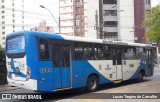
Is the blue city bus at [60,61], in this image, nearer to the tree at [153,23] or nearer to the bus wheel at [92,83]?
the bus wheel at [92,83]

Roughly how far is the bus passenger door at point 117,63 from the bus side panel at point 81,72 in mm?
1960

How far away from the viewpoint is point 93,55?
15.3 meters

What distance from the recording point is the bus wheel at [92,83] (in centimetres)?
1503

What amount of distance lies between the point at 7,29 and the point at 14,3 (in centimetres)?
1254

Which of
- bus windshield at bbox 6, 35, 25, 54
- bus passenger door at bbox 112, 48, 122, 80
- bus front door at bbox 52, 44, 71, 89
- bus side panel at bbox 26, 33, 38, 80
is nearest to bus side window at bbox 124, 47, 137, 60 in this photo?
bus passenger door at bbox 112, 48, 122, 80

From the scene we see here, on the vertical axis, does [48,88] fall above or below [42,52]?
below

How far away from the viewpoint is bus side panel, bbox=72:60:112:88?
13.9 meters

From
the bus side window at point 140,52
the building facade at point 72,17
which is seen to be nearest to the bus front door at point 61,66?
the bus side window at point 140,52

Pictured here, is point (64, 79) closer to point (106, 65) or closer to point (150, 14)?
point (106, 65)

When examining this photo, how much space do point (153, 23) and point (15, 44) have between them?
27.8 ft

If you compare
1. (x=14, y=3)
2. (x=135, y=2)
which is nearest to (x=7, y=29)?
(x=14, y=3)

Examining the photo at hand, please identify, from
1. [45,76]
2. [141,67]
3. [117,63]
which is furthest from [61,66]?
[141,67]

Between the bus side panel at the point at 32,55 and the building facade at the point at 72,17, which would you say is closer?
the bus side panel at the point at 32,55

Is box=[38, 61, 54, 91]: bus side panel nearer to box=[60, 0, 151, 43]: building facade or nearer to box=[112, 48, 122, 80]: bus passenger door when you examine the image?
box=[112, 48, 122, 80]: bus passenger door
